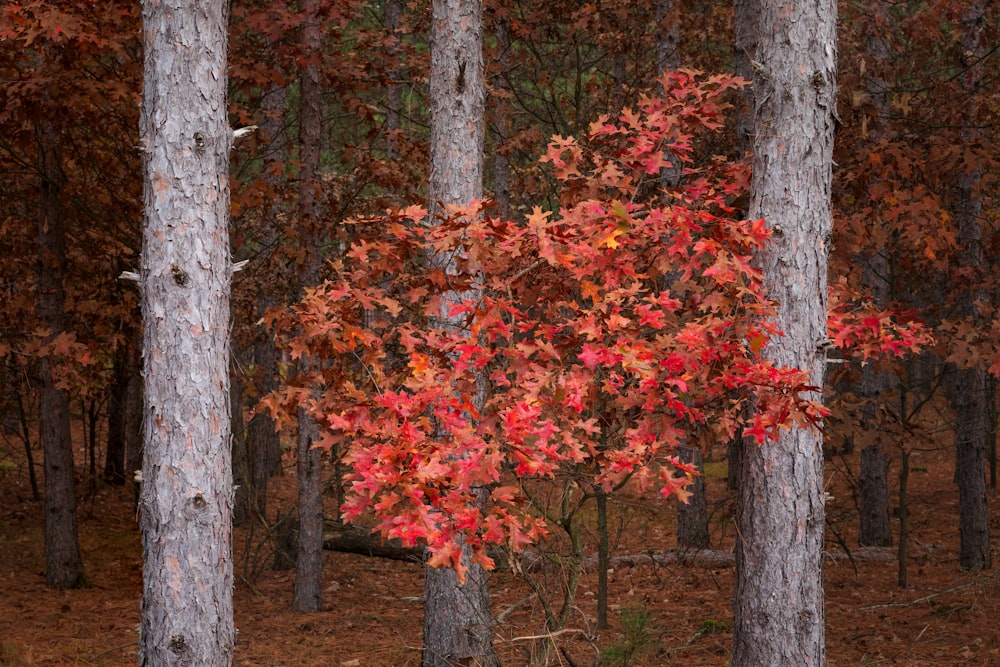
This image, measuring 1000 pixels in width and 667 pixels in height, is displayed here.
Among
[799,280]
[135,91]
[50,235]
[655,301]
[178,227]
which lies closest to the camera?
[655,301]

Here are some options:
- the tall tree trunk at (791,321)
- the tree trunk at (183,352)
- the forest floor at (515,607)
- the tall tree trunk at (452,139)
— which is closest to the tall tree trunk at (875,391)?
the forest floor at (515,607)

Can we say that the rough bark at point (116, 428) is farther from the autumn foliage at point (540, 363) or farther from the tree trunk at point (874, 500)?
the tree trunk at point (874, 500)

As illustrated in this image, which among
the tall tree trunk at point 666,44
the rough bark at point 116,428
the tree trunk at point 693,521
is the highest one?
the tall tree trunk at point 666,44

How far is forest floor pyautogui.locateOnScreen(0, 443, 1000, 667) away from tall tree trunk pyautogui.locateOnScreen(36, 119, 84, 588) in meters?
0.43

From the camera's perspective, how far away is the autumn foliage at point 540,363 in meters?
4.11

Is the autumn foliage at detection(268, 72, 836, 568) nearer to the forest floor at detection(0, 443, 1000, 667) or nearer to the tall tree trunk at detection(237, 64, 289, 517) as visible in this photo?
the forest floor at detection(0, 443, 1000, 667)

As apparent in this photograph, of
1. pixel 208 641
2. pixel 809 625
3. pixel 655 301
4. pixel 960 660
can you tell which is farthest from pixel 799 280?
pixel 960 660

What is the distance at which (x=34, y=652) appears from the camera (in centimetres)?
801

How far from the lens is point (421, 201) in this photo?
1026 centimetres

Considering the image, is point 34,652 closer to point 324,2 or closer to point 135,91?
point 135,91

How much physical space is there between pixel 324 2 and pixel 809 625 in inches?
284

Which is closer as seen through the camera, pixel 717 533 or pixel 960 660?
pixel 960 660

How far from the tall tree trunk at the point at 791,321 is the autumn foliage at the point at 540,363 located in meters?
0.30

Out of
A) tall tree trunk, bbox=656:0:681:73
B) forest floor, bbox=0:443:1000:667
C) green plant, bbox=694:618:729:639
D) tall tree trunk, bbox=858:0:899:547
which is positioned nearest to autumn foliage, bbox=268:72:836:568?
A: forest floor, bbox=0:443:1000:667
